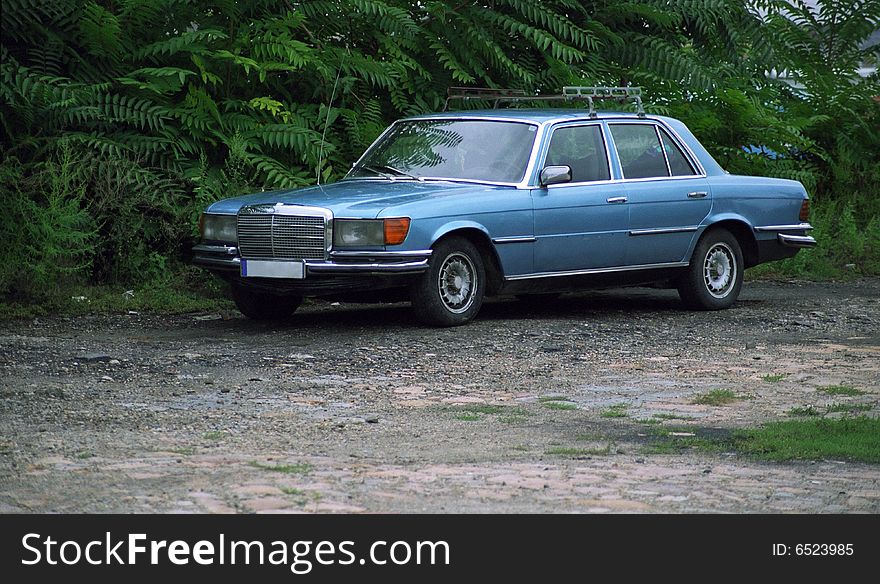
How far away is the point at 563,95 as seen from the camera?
514 inches

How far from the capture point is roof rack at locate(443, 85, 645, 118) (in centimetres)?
1259

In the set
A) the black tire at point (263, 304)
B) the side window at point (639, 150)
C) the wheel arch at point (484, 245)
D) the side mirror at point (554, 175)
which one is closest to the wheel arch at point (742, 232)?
the side window at point (639, 150)

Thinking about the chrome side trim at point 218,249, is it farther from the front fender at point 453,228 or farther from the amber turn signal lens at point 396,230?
the front fender at point 453,228

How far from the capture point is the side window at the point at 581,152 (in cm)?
1200

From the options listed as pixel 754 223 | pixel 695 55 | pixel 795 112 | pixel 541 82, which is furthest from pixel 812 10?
pixel 754 223

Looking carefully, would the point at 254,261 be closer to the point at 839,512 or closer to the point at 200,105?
the point at 200,105

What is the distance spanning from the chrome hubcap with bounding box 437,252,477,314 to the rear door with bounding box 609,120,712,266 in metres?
1.68

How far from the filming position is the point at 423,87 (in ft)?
50.4

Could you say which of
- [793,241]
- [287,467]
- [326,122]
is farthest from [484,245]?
[287,467]

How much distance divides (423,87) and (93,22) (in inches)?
140

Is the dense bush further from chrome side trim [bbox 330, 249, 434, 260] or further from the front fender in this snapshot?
the front fender

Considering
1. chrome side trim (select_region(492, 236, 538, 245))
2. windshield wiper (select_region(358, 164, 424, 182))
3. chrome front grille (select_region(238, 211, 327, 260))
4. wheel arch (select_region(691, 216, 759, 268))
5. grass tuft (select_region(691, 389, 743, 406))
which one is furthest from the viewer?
wheel arch (select_region(691, 216, 759, 268))

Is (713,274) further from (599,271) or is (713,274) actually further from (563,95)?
(563,95)

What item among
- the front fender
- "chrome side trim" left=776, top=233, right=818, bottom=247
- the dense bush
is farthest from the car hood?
"chrome side trim" left=776, top=233, right=818, bottom=247
